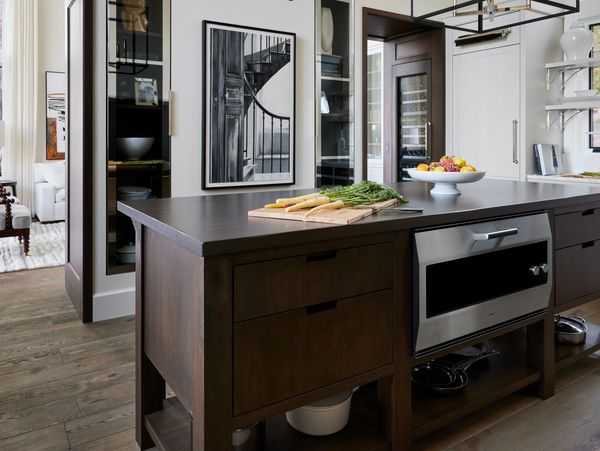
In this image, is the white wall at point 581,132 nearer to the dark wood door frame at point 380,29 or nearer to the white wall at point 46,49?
the dark wood door frame at point 380,29

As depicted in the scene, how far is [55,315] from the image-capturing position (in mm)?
3410

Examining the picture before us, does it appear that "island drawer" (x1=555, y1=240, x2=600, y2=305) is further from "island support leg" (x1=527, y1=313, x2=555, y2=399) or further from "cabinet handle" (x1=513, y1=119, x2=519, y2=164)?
"cabinet handle" (x1=513, y1=119, x2=519, y2=164)

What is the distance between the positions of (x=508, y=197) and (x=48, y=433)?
2039 millimetres

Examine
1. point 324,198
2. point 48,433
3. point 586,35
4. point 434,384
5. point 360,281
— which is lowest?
point 48,433

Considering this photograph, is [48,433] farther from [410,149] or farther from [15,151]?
[15,151]

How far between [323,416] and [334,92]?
2983mm

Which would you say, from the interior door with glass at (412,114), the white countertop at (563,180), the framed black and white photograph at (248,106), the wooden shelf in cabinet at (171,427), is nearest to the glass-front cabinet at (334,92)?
the framed black and white photograph at (248,106)

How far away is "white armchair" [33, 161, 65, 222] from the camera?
7.26 m

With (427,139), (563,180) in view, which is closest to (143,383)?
(563,180)

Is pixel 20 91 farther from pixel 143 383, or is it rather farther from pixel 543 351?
pixel 543 351

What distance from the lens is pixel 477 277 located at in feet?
6.18

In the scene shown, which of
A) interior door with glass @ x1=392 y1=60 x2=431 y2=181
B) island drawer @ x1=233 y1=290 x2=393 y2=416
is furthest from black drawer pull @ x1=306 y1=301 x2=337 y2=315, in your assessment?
interior door with glass @ x1=392 y1=60 x2=431 y2=181

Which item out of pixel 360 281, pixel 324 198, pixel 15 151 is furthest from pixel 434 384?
pixel 15 151

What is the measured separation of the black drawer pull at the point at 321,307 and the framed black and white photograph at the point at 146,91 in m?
2.40
